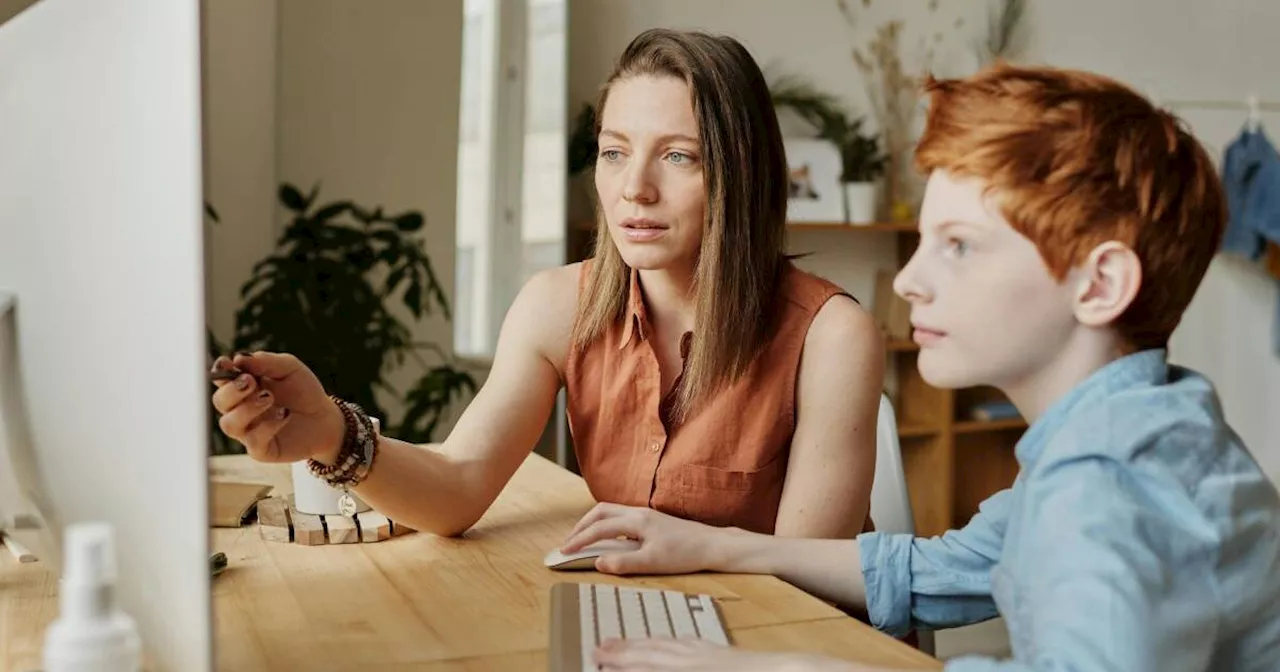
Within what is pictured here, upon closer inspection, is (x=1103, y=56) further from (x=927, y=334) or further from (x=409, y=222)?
(x=927, y=334)

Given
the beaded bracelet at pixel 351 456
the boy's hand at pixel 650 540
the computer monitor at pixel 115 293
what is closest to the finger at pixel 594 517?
the boy's hand at pixel 650 540

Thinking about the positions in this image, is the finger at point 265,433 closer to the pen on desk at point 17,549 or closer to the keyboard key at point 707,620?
the pen on desk at point 17,549

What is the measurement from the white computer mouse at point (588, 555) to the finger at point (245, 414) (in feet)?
1.05

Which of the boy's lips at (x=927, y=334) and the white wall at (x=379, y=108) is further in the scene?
the white wall at (x=379, y=108)

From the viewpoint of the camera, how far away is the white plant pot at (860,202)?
3977mm

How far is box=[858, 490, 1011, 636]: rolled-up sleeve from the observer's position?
1.16 m

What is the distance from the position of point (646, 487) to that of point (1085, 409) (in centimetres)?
75

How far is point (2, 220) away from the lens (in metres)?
0.76

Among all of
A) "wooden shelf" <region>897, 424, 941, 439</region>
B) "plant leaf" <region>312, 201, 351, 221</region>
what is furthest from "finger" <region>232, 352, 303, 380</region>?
"wooden shelf" <region>897, 424, 941, 439</region>

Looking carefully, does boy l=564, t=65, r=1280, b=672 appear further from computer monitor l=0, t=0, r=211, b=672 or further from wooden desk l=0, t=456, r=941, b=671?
computer monitor l=0, t=0, r=211, b=672

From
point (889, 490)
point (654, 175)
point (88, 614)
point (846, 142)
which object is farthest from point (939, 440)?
point (88, 614)

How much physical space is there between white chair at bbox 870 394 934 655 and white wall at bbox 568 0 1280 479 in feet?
7.33

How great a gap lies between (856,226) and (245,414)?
9.48 ft

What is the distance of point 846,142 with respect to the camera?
13.3ft
